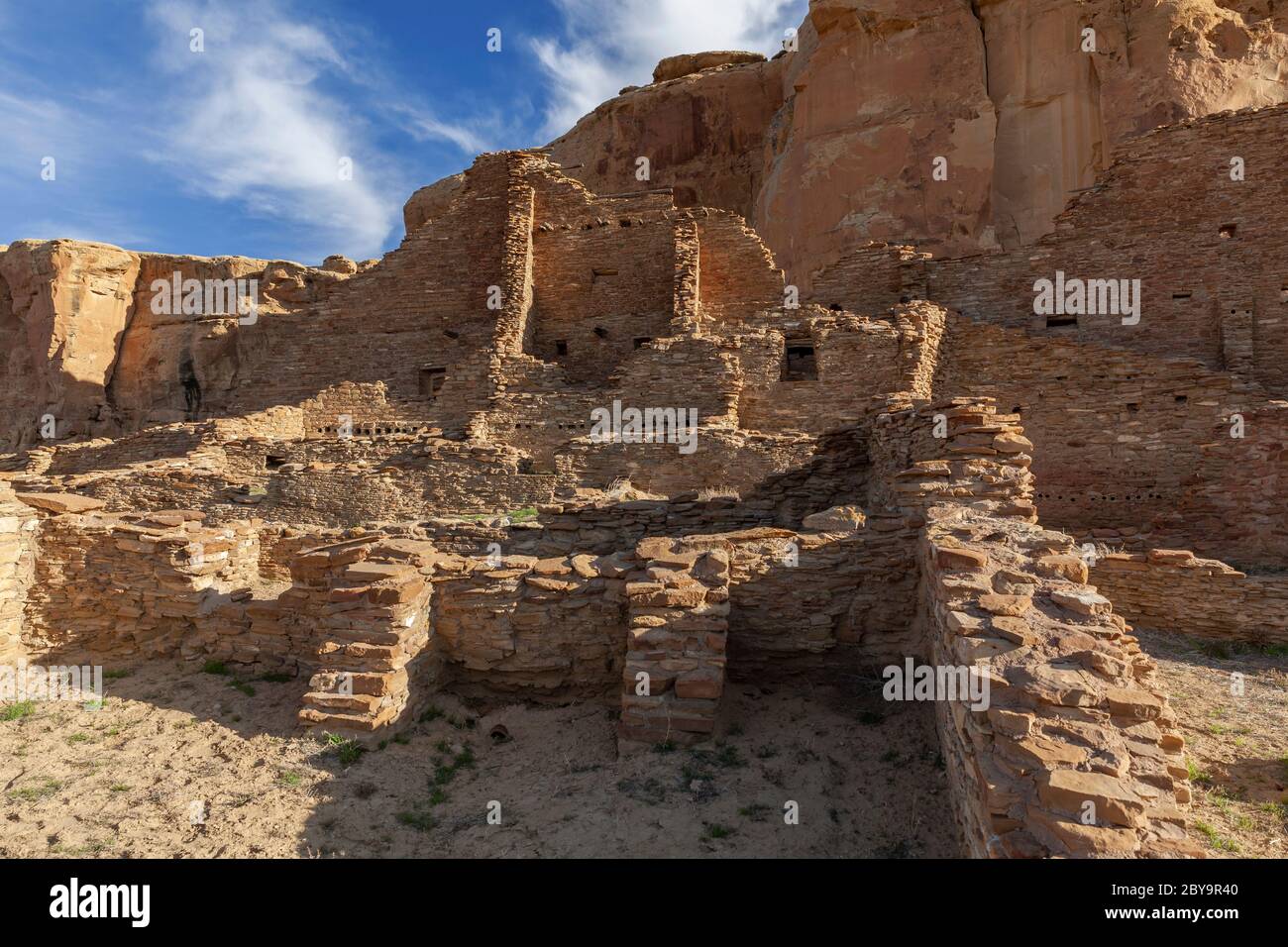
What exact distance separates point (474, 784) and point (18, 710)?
4547mm

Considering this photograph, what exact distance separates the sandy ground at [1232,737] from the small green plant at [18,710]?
28.6 feet

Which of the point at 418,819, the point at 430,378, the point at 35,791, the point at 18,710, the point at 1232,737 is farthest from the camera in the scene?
the point at 430,378

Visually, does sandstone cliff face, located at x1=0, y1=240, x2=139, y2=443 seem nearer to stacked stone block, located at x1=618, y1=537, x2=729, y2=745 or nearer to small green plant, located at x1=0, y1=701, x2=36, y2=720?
small green plant, located at x1=0, y1=701, x2=36, y2=720

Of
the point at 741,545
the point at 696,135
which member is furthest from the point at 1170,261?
the point at 696,135

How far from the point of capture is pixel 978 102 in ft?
67.3

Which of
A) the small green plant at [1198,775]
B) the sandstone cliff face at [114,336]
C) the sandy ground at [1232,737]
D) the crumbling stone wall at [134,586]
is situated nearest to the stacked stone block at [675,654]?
the sandy ground at [1232,737]

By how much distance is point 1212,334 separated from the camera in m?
14.6

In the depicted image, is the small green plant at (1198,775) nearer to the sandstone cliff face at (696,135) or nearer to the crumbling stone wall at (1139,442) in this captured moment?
the crumbling stone wall at (1139,442)

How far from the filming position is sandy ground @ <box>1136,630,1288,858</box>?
4141 mm

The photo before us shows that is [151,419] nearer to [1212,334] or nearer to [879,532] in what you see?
[879,532]

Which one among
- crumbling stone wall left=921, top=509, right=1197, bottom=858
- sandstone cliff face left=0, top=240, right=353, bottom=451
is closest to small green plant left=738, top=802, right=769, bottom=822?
crumbling stone wall left=921, top=509, right=1197, bottom=858

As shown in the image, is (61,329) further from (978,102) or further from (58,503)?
(978,102)

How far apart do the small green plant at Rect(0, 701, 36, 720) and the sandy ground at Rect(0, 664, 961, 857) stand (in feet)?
0.21

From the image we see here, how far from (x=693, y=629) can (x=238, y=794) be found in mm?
3457
